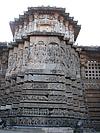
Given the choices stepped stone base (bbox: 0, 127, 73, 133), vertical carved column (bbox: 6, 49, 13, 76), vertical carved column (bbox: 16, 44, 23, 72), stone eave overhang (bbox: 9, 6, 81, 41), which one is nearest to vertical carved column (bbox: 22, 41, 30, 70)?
vertical carved column (bbox: 16, 44, 23, 72)

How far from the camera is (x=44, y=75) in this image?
14.4 metres

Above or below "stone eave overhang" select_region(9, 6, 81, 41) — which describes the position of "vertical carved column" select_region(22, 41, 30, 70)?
below

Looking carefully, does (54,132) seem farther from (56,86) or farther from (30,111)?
(56,86)

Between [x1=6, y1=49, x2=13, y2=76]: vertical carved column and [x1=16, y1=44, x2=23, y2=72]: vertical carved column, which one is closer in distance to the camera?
[x1=16, y1=44, x2=23, y2=72]: vertical carved column

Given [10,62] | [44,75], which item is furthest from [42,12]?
[44,75]

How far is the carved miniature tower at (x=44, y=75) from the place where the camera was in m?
13.4

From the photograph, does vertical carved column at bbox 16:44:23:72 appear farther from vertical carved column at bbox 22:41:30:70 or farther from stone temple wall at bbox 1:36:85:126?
vertical carved column at bbox 22:41:30:70

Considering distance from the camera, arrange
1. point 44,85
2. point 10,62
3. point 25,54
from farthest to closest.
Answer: point 10,62, point 25,54, point 44,85

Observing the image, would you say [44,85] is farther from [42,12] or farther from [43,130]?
[42,12]

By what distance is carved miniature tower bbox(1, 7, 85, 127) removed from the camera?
1343 centimetres

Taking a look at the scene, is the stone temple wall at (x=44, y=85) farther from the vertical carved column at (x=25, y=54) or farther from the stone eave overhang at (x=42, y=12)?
the stone eave overhang at (x=42, y=12)

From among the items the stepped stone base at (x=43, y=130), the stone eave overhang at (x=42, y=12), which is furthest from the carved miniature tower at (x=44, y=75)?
the stepped stone base at (x=43, y=130)

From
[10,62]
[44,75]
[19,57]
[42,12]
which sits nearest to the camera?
[44,75]

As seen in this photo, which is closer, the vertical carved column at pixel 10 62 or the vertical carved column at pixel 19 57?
the vertical carved column at pixel 19 57
